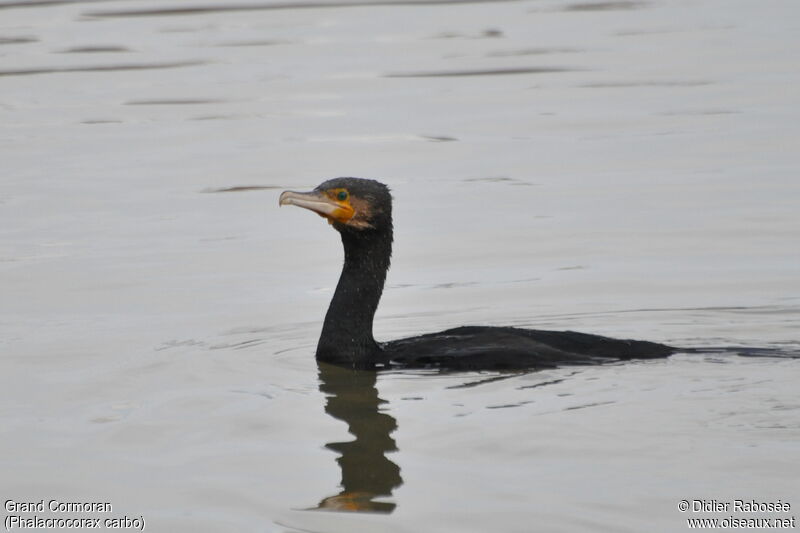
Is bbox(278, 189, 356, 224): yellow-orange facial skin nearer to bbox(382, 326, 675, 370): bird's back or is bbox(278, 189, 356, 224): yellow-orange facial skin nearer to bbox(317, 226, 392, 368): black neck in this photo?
bbox(317, 226, 392, 368): black neck

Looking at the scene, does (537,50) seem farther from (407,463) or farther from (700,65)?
(407,463)

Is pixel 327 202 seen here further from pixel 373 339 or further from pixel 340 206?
pixel 373 339

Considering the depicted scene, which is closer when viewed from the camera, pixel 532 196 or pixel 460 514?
pixel 460 514

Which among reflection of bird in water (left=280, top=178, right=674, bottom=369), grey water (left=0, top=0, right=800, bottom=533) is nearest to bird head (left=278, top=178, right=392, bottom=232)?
reflection of bird in water (left=280, top=178, right=674, bottom=369)

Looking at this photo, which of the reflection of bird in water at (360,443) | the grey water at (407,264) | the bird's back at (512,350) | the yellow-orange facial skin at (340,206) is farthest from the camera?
the yellow-orange facial skin at (340,206)

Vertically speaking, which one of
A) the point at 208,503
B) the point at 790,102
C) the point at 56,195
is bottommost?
the point at 208,503

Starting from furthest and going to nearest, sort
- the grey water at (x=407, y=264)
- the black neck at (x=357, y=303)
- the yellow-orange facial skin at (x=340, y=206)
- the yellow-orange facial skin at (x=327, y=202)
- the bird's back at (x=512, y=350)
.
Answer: the black neck at (x=357, y=303) → the yellow-orange facial skin at (x=340, y=206) → the yellow-orange facial skin at (x=327, y=202) → the bird's back at (x=512, y=350) → the grey water at (x=407, y=264)

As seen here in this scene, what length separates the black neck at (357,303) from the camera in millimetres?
9555

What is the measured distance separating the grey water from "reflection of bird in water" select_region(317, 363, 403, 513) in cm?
2

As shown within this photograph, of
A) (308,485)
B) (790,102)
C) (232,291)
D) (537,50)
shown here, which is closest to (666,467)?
(308,485)

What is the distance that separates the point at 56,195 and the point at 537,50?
9.84m

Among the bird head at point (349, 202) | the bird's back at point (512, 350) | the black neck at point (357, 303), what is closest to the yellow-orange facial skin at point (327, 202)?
the bird head at point (349, 202)

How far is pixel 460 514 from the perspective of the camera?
6707 millimetres

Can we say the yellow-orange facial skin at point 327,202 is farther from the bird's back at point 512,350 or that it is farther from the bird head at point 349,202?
the bird's back at point 512,350
